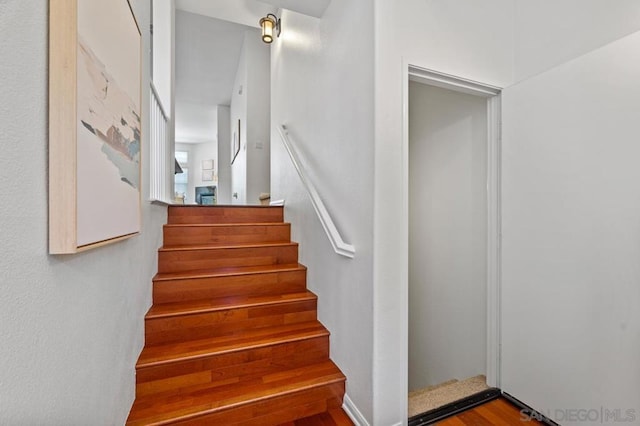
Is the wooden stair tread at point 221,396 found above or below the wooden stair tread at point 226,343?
below

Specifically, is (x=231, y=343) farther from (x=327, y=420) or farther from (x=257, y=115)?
(x=257, y=115)

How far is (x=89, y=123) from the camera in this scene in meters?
0.79

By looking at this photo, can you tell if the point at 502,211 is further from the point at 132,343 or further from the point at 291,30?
the point at 291,30

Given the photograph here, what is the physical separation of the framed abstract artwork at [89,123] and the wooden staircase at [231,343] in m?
0.88

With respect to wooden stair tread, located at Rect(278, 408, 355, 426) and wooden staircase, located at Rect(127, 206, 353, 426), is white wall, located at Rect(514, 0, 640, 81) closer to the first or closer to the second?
wooden staircase, located at Rect(127, 206, 353, 426)

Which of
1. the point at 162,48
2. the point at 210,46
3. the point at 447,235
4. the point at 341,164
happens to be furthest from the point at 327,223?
the point at 210,46

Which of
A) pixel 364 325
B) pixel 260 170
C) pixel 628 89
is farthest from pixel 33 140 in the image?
pixel 260 170

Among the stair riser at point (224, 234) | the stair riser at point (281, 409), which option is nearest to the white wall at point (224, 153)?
the stair riser at point (224, 234)

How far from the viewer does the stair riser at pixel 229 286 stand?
196 cm

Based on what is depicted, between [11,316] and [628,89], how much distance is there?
228cm

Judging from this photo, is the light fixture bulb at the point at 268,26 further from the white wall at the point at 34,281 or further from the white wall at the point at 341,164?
the white wall at the point at 34,281

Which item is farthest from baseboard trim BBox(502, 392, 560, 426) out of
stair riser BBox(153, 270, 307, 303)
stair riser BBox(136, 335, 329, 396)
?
stair riser BBox(153, 270, 307, 303)

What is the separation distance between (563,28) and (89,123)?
91.5 inches

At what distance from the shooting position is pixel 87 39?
0.78m
